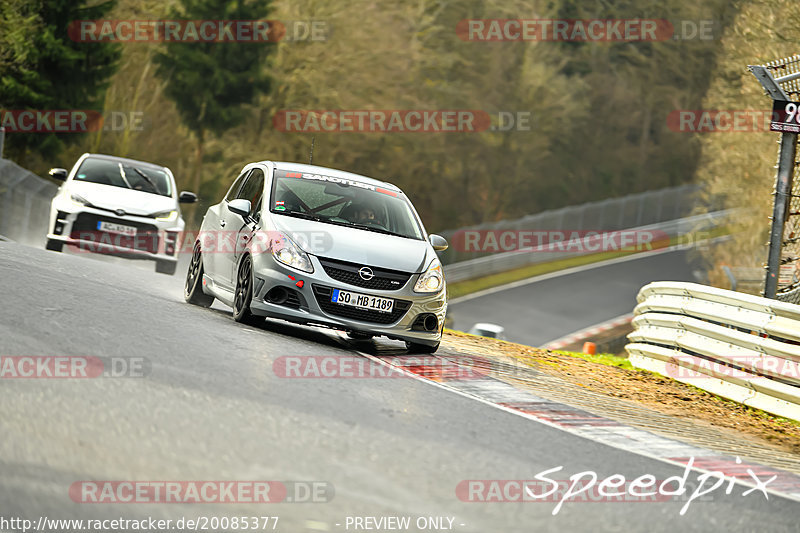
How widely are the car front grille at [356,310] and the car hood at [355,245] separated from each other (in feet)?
1.12

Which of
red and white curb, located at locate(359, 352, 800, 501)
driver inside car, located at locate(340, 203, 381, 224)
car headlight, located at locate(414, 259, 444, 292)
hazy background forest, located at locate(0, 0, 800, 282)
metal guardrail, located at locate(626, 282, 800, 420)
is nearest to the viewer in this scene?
red and white curb, located at locate(359, 352, 800, 501)

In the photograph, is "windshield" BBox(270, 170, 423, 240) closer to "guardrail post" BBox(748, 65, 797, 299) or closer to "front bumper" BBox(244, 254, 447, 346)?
"front bumper" BBox(244, 254, 447, 346)

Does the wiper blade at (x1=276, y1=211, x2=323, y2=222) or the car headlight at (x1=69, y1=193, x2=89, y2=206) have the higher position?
the wiper blade at (x1=276, y1=211, x2=323, y2=222)

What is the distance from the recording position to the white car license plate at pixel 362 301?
10172 mm

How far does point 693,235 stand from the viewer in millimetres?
47438

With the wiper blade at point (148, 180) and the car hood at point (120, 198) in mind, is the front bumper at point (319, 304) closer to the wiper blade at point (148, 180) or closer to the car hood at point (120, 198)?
the car hood at point (120, 198)

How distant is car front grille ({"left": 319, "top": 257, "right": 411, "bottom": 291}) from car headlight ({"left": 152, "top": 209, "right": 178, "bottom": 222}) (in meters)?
8.98

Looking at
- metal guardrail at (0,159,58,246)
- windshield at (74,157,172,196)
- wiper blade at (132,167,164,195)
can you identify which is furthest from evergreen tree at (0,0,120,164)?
wiper blade at (132,167,164,195)

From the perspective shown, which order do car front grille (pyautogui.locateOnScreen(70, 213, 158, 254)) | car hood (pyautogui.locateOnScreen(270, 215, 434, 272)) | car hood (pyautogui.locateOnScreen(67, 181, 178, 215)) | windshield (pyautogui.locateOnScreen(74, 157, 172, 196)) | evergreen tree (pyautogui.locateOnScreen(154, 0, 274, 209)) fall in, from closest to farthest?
car hood (pyautogui.locateOnScreen(270, 215, 434, 272)) < car front grille (pyautogui.locateOnScreen(70, 213, 158, 254)) < car hood (pyautogui.locateOnScreen(67, 181, 178, 215)) < windshield (pyautogui.locateOnScreen(74, 157, 172, 196)) < evergreen tree (pyautogui.locateOnScreen(154, 0, 274, 209))

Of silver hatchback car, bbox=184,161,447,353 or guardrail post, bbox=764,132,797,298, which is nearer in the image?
silver hatchback car, bbox=184,161,447,353

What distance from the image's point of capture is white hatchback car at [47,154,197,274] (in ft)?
59.3

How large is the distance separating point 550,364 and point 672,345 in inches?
61.9

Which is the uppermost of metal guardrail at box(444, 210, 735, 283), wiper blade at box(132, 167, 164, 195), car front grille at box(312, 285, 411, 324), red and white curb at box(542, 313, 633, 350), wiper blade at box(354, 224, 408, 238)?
wiper blade at box(354, 224, 408, 238)

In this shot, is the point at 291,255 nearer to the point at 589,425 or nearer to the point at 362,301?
the point at 362,301
